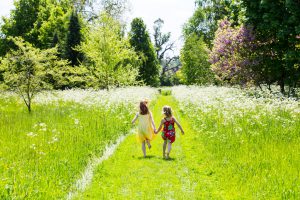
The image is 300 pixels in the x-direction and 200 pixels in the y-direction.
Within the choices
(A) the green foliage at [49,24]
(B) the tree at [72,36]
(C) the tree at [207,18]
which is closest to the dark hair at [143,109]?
(B) the tree at [72,36]

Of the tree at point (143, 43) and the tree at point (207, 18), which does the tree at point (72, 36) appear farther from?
the tree at point (207, 18)

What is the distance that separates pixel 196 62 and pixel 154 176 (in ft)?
129

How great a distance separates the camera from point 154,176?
806cm

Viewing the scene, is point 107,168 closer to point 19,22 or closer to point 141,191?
point 141,191

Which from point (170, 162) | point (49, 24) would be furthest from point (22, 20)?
point (170, 162)

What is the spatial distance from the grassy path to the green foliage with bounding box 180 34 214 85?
35827 mm

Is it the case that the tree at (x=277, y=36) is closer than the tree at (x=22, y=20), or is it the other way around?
the tree at (x=277, y=36)

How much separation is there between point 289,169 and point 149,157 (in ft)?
13.8

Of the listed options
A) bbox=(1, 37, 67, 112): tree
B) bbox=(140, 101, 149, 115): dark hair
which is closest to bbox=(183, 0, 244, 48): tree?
bbox=(1, 37, 67, 112): tree

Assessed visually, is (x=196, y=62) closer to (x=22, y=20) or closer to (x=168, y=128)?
(x=22, y=20)

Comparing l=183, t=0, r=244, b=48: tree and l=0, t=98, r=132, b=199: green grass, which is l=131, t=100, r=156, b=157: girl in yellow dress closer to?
l=0, t=98, r=132, b=199: green grass

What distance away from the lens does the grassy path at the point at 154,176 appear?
22.4 feet

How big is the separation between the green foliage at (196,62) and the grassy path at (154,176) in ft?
118

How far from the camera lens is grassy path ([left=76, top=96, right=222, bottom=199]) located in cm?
684
